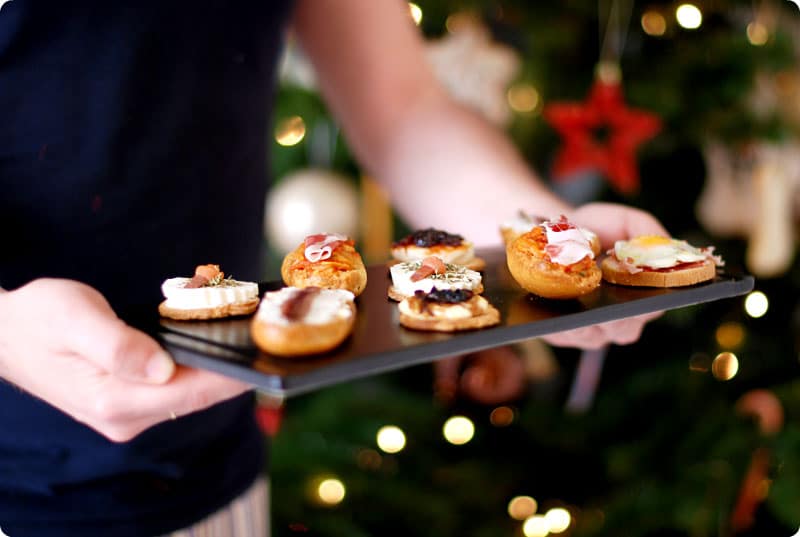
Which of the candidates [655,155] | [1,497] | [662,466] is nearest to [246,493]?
[1,497]

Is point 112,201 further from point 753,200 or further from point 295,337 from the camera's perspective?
point 753,200

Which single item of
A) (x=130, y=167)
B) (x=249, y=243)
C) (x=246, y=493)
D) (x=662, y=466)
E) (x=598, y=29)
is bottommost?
(x=662, y=466)

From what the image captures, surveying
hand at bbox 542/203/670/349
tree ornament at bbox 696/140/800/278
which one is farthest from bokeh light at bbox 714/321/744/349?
hand at bbox 542/203/670/349

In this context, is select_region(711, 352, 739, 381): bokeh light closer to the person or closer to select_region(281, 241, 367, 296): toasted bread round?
the person

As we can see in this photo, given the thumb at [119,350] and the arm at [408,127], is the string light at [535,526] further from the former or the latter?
the thumb at [119,350]

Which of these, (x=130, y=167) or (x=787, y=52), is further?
(x=787, y=52)

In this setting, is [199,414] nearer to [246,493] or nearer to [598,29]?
[246,493]
